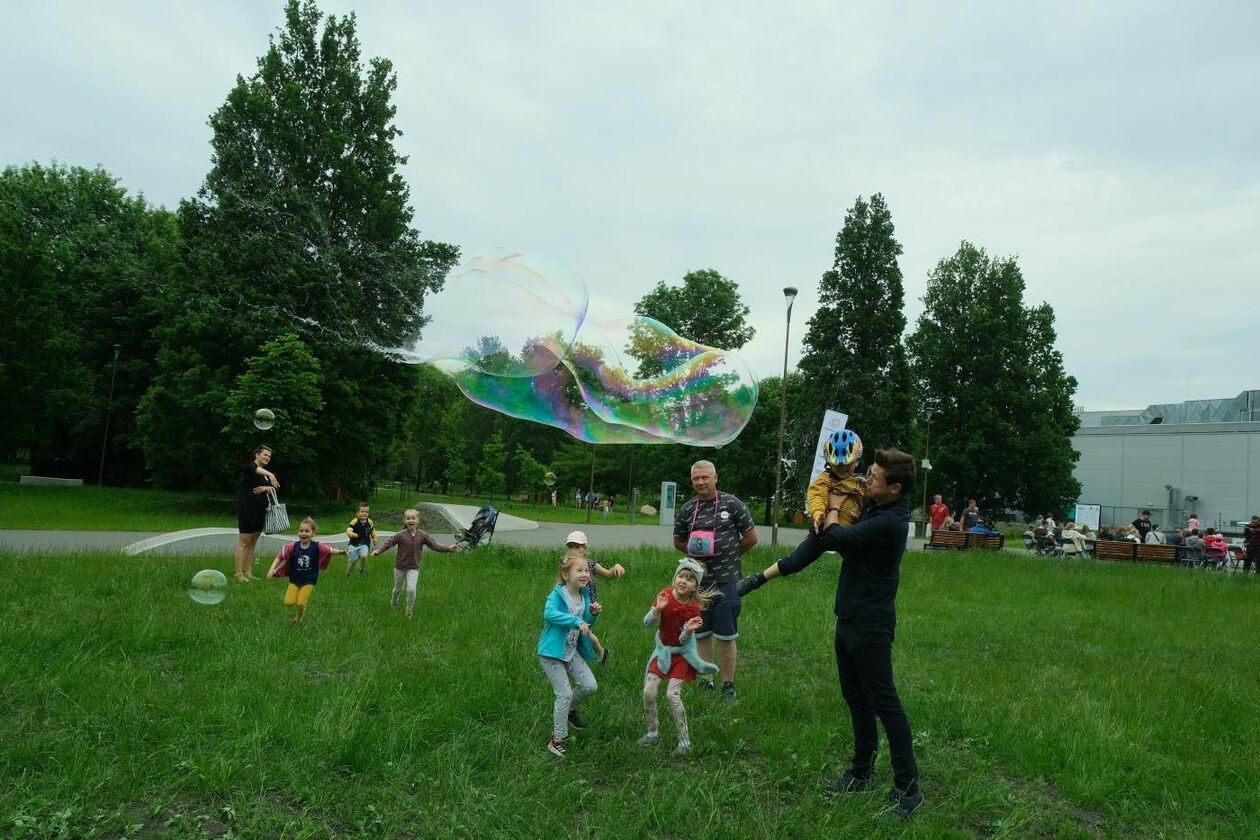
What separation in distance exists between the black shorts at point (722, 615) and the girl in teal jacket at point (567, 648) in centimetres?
130

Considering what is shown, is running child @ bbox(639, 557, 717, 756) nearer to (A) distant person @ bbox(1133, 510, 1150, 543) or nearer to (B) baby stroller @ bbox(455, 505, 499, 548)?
(B) baby stroller @ bbox(455, 505, 499, 548)

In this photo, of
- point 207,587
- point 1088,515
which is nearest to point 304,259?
point 207,587

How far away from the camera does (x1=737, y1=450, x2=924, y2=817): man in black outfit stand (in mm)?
4172

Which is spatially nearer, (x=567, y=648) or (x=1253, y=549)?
(x=567, y=648)

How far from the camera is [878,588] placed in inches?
168

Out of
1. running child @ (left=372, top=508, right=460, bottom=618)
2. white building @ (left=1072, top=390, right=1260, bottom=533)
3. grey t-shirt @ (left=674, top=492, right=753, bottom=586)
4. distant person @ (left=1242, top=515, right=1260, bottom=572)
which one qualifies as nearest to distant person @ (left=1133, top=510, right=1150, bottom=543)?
distant person @ (left=1242, top=515, right=1260, bottom=572)

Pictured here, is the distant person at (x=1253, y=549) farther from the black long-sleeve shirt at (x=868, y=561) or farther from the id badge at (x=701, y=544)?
the black long-sleeve shirt at (x=868, y=561)

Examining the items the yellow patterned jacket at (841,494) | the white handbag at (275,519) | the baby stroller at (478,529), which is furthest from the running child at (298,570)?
the baby stroller at (478,529)

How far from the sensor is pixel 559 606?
5090 millimetres

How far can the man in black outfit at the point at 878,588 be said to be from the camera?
13.7ft

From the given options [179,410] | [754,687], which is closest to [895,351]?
[179,410]

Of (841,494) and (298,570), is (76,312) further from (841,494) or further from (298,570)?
(841,494)

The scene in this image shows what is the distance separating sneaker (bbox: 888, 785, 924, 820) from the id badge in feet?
6.98

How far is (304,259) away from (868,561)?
29.4 meters
